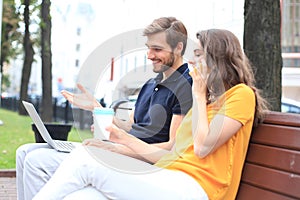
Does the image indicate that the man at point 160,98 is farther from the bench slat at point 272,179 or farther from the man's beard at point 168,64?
the bench slat at point 272,179

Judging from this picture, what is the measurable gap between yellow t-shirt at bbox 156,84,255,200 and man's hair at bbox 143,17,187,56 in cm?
67

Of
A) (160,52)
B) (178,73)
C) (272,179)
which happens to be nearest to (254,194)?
(272,179)

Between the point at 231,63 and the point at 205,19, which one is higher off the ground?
the point at 205,19

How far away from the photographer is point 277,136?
2.49m

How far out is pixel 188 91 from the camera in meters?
3.04

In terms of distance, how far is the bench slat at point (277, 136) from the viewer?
237cm

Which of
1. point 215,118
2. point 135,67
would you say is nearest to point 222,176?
point 215,118

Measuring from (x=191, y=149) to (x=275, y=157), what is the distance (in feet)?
1.47

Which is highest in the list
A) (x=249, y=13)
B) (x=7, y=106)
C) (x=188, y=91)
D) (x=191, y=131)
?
(x=249, y=13)

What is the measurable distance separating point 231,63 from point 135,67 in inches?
69.1

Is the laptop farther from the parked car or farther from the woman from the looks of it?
the parked car

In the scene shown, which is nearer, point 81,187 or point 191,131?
point 81,187

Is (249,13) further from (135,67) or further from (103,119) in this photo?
(103,119)

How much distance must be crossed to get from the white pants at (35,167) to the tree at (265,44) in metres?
2.35
